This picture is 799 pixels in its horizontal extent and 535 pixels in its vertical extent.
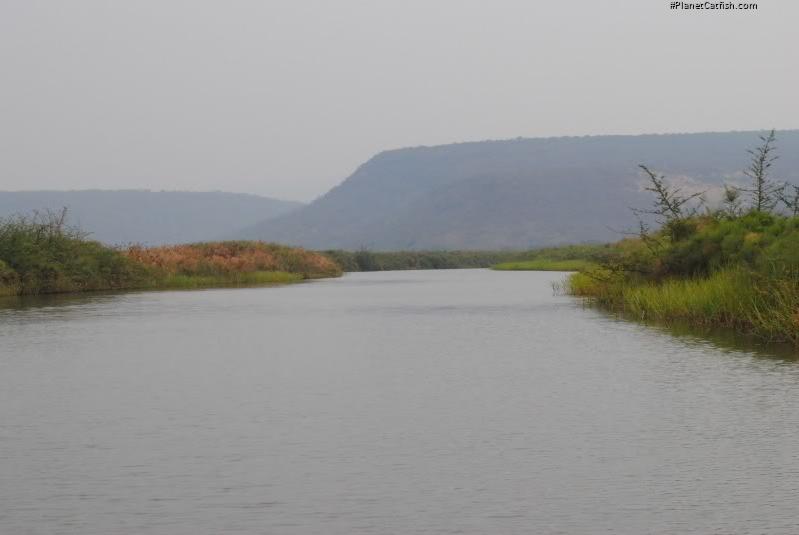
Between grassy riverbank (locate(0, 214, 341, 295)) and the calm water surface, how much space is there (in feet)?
71.6

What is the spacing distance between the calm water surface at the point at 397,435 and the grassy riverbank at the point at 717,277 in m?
1.67

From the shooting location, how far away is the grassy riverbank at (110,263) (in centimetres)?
4325

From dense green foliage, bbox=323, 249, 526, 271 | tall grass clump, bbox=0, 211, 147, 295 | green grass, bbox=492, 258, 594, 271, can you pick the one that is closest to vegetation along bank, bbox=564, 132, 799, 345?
tall grass clump, bbox=0, 211, 147, 295

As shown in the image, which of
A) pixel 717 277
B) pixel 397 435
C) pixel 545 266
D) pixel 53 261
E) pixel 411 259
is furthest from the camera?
pixel 411 259

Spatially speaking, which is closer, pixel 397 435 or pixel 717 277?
pixel 397 435

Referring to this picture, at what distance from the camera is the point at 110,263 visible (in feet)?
160

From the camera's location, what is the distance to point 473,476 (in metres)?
9.45

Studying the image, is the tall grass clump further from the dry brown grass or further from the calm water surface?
the calm water surface

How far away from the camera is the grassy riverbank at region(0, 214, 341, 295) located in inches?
1703

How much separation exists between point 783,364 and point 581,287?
2171cm

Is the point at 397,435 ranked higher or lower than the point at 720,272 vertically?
lower

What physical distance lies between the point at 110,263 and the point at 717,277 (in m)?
31.8

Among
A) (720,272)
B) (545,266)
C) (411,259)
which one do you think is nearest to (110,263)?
(720,272)

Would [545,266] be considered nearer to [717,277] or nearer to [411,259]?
[411,259]
